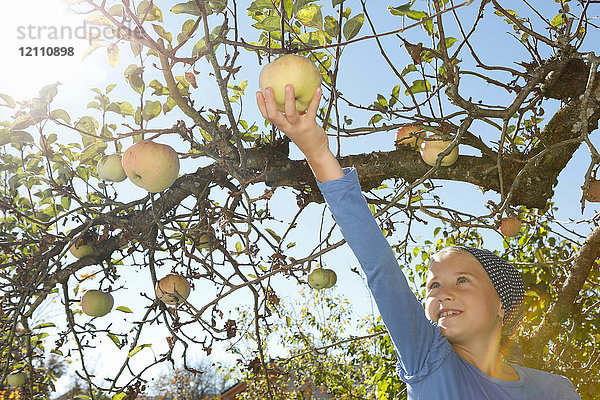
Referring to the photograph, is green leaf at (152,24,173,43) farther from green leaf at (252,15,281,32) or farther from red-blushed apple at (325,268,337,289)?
red-blushed apple at (325,268,337,289)

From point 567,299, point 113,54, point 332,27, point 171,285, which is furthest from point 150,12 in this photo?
point 567,299

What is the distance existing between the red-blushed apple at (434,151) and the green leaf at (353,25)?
2.72 ft

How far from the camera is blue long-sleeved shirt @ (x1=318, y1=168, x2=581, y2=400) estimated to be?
1.25 metres

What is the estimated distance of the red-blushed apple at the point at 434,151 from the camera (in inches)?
96.0

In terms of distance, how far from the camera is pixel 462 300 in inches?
62.9

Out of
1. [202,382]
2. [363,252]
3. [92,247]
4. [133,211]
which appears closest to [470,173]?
[363,252]

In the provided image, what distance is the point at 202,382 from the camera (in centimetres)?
1928

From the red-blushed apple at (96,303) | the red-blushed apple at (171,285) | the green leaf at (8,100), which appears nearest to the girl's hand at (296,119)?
the red-blushed apple at (171,285)

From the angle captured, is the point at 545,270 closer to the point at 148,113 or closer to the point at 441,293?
the point at 441,293

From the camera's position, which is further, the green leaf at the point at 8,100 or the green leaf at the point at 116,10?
the green leaf at the point at 8,100

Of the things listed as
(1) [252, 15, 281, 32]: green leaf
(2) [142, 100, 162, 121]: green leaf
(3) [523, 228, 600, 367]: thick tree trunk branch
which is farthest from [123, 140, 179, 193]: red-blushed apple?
(3) [523, 228, 600, 367]: thick tree trunk branch

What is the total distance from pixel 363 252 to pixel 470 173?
161cm

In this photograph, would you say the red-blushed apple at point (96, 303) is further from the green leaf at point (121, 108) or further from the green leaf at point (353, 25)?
the green leaf at point (353, 25)

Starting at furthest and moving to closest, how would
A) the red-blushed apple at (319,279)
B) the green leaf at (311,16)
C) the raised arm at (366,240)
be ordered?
the red-blushed apple at (319,279) < the green leaf at (311,16) < the raised arm at (366,240)
